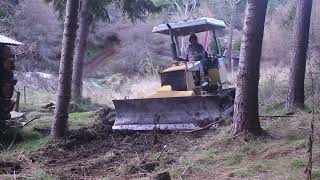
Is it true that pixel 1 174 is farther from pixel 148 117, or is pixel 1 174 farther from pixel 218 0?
pixel 218 0

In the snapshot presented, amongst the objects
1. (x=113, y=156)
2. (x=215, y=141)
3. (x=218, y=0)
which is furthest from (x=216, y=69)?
(x=218, y=0)

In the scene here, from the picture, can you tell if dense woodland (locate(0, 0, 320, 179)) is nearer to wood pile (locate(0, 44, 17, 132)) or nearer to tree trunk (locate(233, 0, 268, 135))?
tree trunk (locate(233, 0, 268, 135))

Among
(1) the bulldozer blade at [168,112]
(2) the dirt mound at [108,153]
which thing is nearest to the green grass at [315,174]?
(2) the dirt mound at [108,153]

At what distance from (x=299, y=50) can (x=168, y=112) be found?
3661 millimetres

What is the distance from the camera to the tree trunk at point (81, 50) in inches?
603

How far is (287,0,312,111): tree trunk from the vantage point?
1093 cm

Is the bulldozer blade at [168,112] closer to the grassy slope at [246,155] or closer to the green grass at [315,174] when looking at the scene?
the grassy slope at [246,155]

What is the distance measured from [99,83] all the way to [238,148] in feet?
96.0

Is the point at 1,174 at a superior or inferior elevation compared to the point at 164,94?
inferior

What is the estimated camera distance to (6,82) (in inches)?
383

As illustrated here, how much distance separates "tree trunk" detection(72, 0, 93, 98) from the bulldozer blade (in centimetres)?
530

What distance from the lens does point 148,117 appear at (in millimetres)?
10125

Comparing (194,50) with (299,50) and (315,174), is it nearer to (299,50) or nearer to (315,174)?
(299,50)

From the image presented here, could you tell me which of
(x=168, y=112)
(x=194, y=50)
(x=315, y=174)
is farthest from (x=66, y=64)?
(x=315, y=174)
